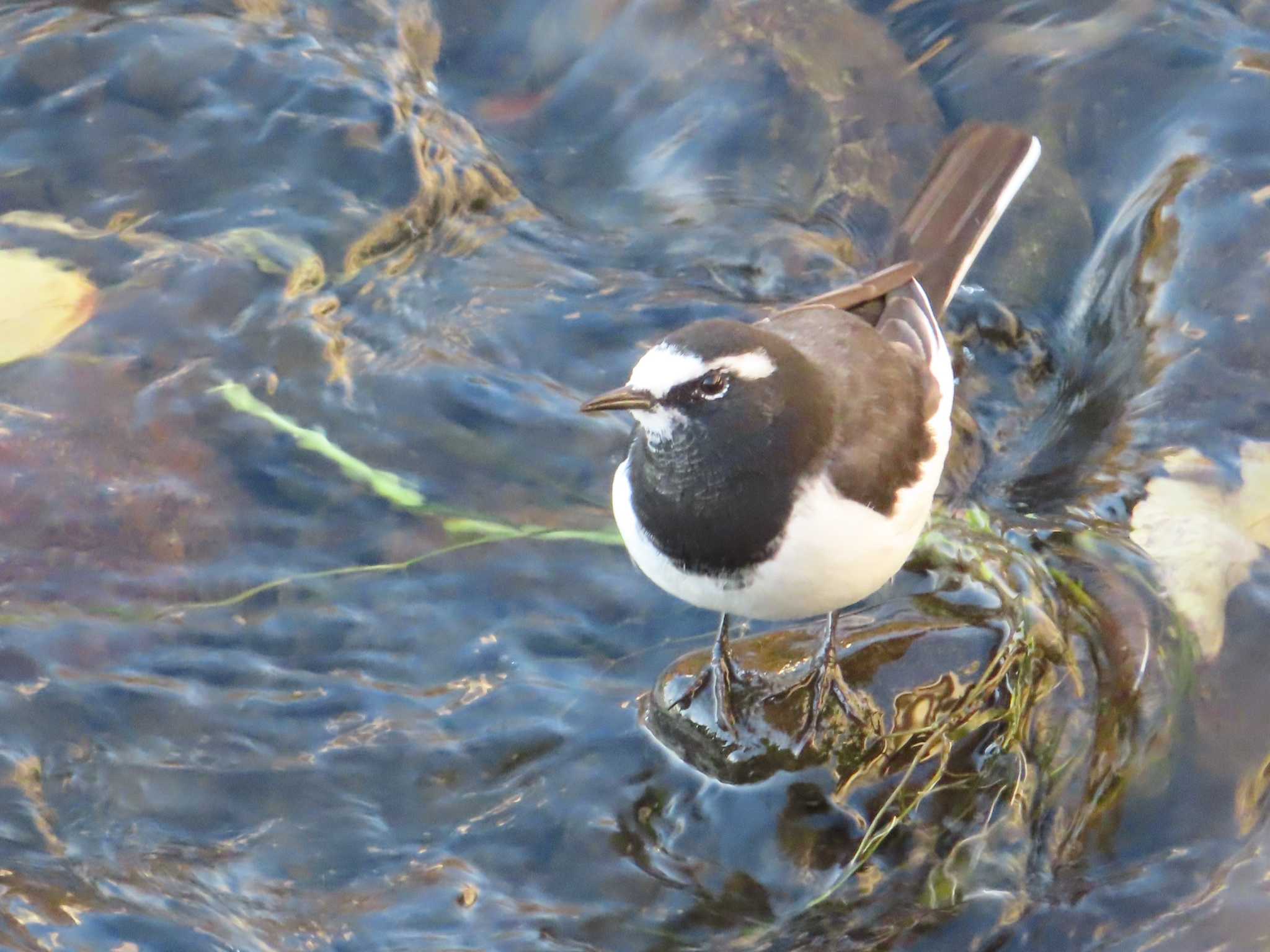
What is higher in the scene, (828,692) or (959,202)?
(959,202)

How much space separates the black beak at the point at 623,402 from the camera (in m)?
4.35

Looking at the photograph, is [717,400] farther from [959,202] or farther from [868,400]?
[959,202]

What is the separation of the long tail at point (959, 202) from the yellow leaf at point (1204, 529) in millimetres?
1223

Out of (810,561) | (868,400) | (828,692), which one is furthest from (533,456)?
(810,561)

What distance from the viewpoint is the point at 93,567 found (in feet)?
18.8

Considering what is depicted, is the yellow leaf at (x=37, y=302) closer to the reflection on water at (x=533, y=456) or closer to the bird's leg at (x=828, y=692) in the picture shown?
the reflection on water at (x=533, y=456)

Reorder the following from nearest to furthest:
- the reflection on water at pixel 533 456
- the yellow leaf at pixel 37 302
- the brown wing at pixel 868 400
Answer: the brown wing at pixel 868 400
the reflection on water at pixel 533 456
the yellow leaf at pixel 37 302

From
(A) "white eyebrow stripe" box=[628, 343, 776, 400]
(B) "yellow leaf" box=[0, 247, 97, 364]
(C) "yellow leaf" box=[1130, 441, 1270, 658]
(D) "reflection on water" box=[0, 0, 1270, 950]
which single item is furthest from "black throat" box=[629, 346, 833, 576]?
(B) "yellow leaf" box=[0, 247, 97, 364]

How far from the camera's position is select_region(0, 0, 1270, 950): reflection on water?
4762 mm

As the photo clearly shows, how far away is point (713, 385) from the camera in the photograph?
4.45 m

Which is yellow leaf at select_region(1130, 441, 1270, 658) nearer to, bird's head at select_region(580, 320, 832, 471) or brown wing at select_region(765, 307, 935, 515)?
brown wing at select_region(765, 307, 935, 515)

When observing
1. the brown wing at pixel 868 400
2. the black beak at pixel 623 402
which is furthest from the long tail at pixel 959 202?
the black beak at pixel 623 402

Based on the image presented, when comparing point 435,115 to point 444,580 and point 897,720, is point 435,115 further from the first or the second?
point 897,720

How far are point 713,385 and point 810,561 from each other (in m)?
0.61
